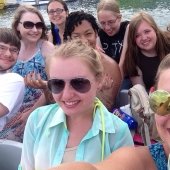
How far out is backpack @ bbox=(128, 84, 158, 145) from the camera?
2.09m

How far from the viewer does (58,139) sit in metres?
1.40

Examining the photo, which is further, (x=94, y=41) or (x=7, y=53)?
(x=94, y=41)

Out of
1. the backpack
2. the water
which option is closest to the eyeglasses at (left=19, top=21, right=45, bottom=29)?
the backpack

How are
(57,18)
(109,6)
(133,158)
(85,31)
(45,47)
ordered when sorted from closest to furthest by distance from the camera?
(133,158) < (85,31) < (45,47) < (109,6) < (57,18)

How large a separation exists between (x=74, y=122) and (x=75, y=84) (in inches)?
6.8

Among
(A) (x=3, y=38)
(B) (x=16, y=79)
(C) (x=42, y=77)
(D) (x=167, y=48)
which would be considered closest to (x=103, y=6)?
(D) (x=167, y=48)

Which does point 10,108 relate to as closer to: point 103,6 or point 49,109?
point 49,109

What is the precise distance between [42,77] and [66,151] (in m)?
Result: 1.31

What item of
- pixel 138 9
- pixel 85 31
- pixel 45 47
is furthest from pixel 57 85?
pixel 138 9

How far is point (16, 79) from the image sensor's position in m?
1.95

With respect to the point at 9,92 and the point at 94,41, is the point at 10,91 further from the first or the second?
the point at 94,41

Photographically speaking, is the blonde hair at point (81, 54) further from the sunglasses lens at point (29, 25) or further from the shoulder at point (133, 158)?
the sunglasses lens at point (29, 25)

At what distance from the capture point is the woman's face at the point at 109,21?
3125 mm

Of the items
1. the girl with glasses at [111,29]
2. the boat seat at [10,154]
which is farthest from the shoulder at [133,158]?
the girl with glasses at [111,29]
